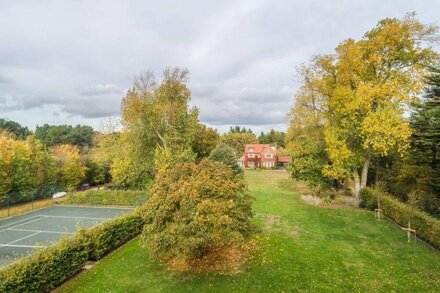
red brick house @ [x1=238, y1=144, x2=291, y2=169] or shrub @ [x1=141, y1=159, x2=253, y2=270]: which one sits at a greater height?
red brick house @ [x1=238, y1=144, x2=291, y2=169]

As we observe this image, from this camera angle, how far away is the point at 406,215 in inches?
711

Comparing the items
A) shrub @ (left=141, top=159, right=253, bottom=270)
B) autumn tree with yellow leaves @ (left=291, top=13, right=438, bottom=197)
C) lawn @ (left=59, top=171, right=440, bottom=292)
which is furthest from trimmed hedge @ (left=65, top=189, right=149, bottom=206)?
autumn tree with yellow leaves @ (left=291, top=13, right=438, bottom=197)

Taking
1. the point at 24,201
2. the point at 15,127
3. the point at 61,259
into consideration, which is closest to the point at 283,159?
the point at 24,201

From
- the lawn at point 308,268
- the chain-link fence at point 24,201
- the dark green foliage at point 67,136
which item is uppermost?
the dark green foliage at point 67,136

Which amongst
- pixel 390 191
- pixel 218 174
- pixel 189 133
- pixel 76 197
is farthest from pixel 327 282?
pixel 76 197

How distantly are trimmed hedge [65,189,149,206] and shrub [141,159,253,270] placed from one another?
56.8ft

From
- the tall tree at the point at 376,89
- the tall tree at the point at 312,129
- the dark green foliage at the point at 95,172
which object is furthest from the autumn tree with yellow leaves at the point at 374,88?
the dark green foliage at the point at 95,172

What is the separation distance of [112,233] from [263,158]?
5906 centimetres

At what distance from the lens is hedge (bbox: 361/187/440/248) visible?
15.2 m

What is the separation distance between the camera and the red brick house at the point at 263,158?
7206 cm

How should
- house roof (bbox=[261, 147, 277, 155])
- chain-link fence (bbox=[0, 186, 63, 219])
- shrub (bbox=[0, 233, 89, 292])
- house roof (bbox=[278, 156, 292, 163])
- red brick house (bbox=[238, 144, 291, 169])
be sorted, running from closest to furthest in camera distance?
shrub (bbox=[0, 233, 89, 292]) → chain-link fence (bbox=[0, 186, 63, 219]) → house roof (bbox=[261, 147, 277, 155]) → red brick house (bbox=[238, 144, 291, 169]) → house roof (bbox=[278, 156, 292, 163])

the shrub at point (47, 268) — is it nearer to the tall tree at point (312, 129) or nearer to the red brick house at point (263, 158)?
the tall tree at point (312, 129)

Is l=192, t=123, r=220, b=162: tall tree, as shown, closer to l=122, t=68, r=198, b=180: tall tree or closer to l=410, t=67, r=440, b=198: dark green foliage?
l=122, t=68, r=198, b=180: tall tree

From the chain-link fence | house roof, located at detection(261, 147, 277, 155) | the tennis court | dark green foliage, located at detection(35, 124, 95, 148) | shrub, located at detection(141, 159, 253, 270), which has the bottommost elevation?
the tennis court
